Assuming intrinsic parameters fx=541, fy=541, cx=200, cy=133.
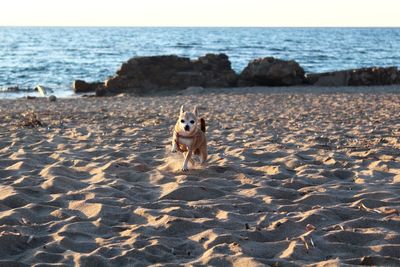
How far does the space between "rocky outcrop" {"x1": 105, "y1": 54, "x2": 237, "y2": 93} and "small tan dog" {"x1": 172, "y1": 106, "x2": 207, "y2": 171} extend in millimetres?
14118

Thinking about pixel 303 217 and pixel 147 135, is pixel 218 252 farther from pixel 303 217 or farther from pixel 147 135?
pixel 147 135

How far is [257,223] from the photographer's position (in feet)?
15.6

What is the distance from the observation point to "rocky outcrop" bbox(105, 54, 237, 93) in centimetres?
2098

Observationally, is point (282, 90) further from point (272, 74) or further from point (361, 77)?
point (361, 77)

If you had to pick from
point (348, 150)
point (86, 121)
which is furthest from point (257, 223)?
point (86, 121)

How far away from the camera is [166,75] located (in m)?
21.6

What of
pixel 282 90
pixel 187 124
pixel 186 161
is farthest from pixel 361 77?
pixel 187 124

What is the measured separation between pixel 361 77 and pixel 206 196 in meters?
17.5

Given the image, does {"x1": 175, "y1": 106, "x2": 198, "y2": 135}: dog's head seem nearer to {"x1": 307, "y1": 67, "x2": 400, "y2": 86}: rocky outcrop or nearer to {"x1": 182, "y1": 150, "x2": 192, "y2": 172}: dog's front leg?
{"x1": 182, "y1": 150, "x2": 192, "y2": 172}: dog's front leg

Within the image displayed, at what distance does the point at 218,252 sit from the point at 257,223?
77 cm

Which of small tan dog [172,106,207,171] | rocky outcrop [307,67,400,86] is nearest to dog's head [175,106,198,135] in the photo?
small tan dog [172,106,207,171]

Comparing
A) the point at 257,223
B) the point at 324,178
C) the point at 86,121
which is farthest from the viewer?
the point at 86,121

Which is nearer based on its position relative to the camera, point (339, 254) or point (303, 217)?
point (339, 254)

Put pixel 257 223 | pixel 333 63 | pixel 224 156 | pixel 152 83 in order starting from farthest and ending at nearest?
pixel 333 63, pixel 152 83, pixel 224 156, pixel 257 223
